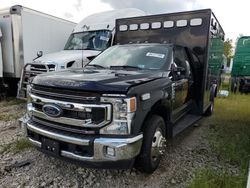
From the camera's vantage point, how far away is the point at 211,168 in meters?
3.60

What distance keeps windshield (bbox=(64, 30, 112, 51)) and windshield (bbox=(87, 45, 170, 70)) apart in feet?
11.0

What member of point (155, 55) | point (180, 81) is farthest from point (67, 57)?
point (180, 81)

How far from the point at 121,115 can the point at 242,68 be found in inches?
467

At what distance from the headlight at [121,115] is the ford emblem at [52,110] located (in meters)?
0.57

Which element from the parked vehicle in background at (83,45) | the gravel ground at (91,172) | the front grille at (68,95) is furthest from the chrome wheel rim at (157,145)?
the parked vehicle in background at (83,45)

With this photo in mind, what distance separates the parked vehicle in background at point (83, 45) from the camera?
679 cm

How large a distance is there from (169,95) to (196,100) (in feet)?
7.05

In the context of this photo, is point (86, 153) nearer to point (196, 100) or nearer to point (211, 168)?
point (211, 168)

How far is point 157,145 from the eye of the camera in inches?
132

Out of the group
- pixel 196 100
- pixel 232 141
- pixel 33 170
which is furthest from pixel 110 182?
pixel 196 100

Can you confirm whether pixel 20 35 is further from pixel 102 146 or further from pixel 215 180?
pixel 215 180

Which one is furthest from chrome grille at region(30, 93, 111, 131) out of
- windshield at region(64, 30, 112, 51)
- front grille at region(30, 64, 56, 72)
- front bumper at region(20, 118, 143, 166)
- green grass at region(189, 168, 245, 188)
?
windshield at region(64, 30, 112, 51)

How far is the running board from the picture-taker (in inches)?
171

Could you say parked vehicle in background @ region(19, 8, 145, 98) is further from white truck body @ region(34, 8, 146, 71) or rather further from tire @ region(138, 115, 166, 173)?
tire @ region(138, 115, 166, 173)
